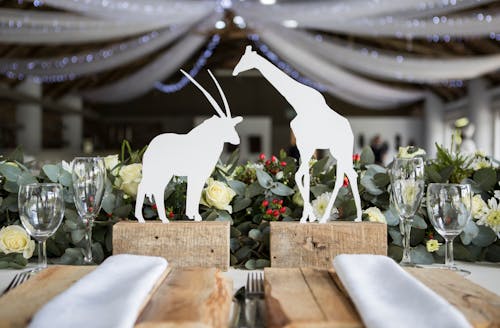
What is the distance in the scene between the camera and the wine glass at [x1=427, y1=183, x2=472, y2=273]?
1170 mm

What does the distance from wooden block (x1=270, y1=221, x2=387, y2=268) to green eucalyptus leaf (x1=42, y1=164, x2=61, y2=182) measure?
55 centimetres

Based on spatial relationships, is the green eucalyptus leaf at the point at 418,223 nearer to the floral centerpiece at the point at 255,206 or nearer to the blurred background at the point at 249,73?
the floral centerpiece at the point at 255,206

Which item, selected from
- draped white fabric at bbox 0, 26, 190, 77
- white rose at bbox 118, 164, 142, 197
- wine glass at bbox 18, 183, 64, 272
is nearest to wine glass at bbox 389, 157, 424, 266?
white rose at bbox 118, 164, 142, 197

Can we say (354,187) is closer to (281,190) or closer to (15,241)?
(281,190)

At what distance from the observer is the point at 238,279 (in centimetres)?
119

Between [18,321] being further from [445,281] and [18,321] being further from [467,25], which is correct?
[467,25]

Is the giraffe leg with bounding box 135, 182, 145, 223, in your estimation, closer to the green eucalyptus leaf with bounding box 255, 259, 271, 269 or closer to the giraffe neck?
the green eucalyptus leaf with bounding box 255, 259, 271, 269

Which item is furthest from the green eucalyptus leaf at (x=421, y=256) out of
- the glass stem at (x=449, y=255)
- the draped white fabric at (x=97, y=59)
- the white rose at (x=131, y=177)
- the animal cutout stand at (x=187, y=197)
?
the draped white fabric at (x=97, y=59)

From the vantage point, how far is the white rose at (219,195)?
4.42ft

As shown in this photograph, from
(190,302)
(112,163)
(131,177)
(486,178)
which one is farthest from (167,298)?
(486,178)

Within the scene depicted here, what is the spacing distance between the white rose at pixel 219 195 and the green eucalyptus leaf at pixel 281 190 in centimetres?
11

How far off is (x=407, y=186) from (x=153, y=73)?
6701 millimetres

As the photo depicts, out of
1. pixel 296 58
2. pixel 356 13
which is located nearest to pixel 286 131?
pixel 296 58

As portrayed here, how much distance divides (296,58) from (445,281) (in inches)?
240
